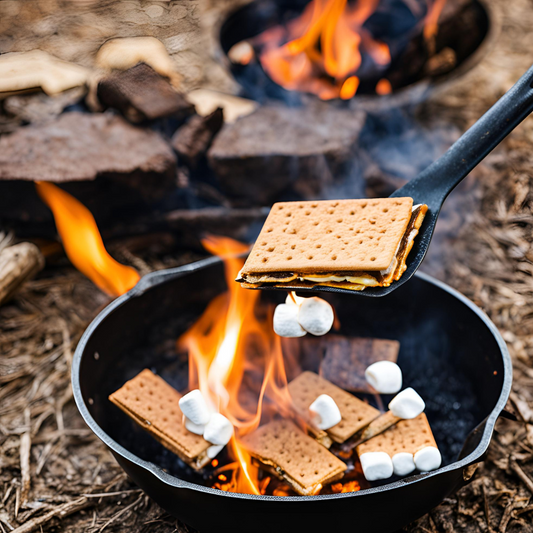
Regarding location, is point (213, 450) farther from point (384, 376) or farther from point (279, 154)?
point (279, 154)

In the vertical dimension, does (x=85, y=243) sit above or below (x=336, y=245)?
below

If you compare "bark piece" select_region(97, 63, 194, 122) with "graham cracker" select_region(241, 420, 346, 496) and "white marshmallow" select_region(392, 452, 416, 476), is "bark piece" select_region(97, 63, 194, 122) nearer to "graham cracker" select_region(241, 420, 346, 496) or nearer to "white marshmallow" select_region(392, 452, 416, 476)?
"graham cracker" select_region(241, 420, 346, 496)

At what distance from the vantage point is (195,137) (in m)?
2.75

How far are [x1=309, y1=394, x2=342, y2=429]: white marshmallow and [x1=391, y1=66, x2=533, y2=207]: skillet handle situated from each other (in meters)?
0.71

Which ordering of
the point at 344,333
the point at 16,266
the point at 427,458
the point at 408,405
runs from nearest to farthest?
the point at 427,458 < the point at 408,405 < the point at 344,333 < the point at 16,266

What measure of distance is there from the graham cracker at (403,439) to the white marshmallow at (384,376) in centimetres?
12

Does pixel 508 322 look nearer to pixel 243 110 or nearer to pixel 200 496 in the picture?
pixel 200 496

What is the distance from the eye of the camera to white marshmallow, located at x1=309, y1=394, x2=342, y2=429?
5.38 ft

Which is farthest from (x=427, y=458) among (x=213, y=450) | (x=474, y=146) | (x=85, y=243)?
(x=85, y=243)

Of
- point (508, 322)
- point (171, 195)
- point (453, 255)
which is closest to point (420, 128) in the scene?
point (453, 255)

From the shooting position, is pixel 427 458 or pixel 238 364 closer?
pixel 427 458

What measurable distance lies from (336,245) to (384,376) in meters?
0.55

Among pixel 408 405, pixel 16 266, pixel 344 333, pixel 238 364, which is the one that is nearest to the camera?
pixel 408 405

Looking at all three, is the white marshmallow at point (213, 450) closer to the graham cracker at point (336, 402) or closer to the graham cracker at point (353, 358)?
the graham cracker at point (336, 402)
